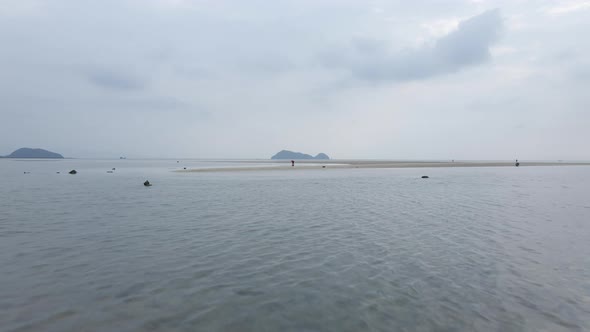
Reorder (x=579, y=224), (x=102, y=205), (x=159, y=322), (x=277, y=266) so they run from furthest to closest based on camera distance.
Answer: (x=102, y=205) < (x=579, y=224) < (x=277, y=266) < (x=159, y=322)

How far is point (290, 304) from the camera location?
26.5 ft

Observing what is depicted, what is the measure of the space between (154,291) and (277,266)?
4202 millimetres

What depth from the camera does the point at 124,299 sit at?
835cm

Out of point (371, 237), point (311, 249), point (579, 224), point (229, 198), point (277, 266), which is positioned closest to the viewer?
point (277, 266)

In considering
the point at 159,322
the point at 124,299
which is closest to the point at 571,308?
the point at 159,322

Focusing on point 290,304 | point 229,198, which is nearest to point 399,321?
point 290,304

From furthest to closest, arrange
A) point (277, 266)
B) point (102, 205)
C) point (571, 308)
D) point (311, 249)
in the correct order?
point (102, 205)
point (311, 249)
point (277, 266)
point (571, 308)

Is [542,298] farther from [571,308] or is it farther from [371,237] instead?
[371,237]

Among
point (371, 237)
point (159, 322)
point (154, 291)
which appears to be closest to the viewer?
point (159, 322)

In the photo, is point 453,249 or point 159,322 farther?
point 453,249

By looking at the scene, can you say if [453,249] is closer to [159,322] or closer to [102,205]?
[159,322]

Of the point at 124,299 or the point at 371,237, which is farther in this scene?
the point at 371,237

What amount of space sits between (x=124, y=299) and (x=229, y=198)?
71.8 ft

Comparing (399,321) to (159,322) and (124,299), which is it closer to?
(159,322)
